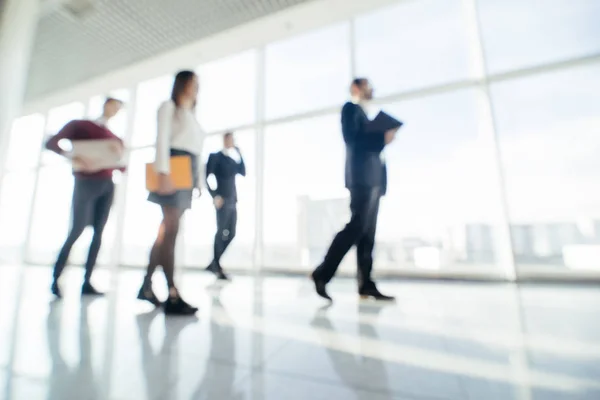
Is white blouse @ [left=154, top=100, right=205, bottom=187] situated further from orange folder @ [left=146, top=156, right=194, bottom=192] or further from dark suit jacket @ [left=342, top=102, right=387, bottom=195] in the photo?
dark suit jacket @ [left=342, top=102, right=387, bottom=195]

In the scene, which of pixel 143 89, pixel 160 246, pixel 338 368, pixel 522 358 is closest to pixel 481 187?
pixel 522 358

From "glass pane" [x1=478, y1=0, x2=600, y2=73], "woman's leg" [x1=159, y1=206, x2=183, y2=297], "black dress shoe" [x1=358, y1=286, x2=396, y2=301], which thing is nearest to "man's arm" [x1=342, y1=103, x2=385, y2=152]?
"black dress shoe" [x1=358, y1=286, x2=396, y2=301]

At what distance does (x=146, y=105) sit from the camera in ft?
16.6

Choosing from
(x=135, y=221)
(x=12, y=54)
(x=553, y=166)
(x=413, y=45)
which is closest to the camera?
(x=12, y=54)

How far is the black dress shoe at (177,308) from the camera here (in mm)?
1385

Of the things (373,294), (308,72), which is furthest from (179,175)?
(308,72)

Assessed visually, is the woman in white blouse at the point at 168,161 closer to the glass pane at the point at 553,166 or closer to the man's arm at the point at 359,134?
the man's arm at the point at 359,134

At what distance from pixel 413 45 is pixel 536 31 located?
1162mm

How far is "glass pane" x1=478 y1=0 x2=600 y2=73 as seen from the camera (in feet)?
8.32

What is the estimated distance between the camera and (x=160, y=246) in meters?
1.50

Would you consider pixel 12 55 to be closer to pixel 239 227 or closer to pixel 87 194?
pixel 87 194

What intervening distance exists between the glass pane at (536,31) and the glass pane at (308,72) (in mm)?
1551

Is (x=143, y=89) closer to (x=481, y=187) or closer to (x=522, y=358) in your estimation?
(x=481, y=187)

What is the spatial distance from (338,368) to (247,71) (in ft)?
14.5
